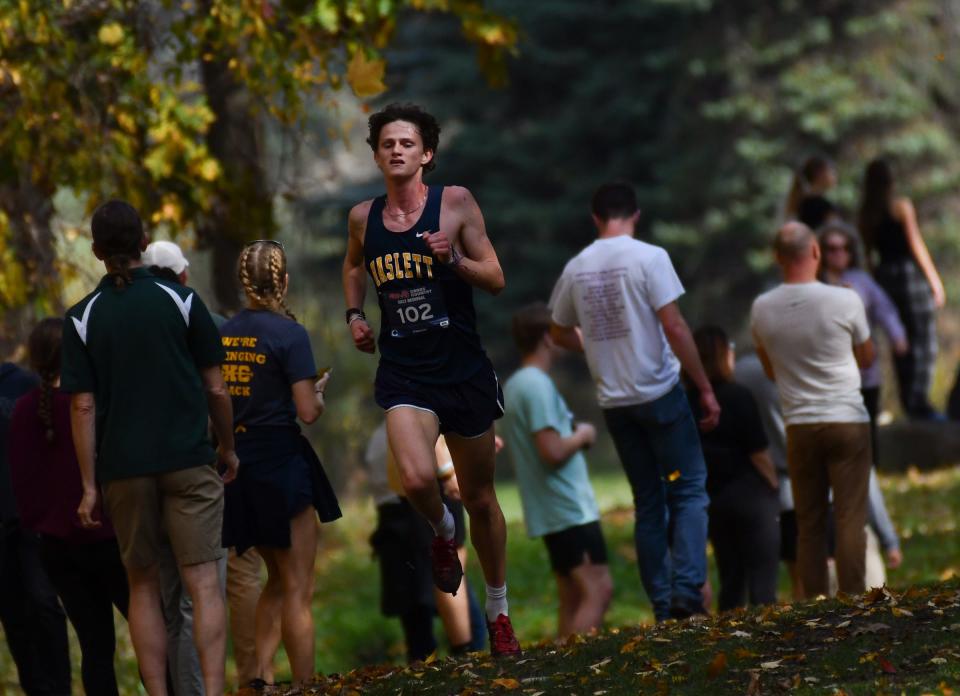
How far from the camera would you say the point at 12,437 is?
8.00 metres

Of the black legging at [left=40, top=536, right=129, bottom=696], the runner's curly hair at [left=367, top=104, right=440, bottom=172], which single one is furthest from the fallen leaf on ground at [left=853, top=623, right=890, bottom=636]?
the black legging at [left=40, top=536, right=129, bottom=696]

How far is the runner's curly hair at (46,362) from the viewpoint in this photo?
790cm

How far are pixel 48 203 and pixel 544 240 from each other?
940 inches

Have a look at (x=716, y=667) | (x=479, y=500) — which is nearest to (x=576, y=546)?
(x=479, y=500)

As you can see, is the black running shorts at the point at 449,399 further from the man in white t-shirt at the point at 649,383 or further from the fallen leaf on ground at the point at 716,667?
the man in white t-shirt at the point at 649,383

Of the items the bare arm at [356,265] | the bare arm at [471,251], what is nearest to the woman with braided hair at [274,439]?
the bare arm at [356,265]

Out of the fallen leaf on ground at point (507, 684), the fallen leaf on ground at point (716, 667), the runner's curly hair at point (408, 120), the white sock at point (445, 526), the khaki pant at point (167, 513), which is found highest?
the runner's curly hair at point (408, 120)

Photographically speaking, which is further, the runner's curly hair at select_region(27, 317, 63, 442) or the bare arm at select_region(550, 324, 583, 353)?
the bare arm at select_region(550, 324, 583, 353)

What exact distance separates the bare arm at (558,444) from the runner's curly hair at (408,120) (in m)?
2.54

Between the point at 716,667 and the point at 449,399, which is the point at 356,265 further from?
the point at 716,667

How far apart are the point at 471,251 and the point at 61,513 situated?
80.8 inches

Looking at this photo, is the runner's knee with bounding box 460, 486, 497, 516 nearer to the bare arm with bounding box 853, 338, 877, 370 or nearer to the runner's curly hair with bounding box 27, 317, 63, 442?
the runner's curly hair with bounding box 27, 317, 63, 442

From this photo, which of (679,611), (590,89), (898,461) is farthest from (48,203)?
(590,89)

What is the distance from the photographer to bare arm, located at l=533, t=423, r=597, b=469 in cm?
994
